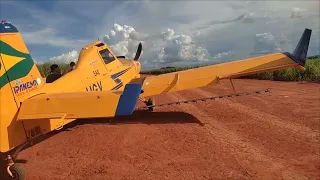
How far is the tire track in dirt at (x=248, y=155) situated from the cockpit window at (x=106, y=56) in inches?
176

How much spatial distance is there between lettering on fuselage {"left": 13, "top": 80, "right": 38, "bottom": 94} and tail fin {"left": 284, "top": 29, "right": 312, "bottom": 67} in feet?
28.6

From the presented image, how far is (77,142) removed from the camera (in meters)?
8.06

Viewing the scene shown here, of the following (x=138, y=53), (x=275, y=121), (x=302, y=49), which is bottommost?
(x=275, y=121)

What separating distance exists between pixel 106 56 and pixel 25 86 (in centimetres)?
464

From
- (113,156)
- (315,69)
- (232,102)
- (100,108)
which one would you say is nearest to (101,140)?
(113,156)

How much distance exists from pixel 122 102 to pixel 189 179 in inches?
75.8

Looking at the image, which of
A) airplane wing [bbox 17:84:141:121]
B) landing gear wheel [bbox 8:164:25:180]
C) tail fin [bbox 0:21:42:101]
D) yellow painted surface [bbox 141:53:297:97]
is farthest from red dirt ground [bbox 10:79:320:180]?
tail fin [bbox 0:21:42:101]

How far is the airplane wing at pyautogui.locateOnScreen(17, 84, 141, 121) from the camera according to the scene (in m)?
5.27

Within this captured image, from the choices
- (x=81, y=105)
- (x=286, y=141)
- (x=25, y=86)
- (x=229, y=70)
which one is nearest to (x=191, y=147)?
(x=286, y=141)

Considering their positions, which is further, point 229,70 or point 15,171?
point 229,70

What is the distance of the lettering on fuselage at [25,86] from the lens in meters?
6.01

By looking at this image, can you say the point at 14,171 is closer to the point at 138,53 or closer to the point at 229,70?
the point at 229,70

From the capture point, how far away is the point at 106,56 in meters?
10.7

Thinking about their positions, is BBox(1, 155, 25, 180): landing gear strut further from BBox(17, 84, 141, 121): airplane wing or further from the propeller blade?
the propeller blade
